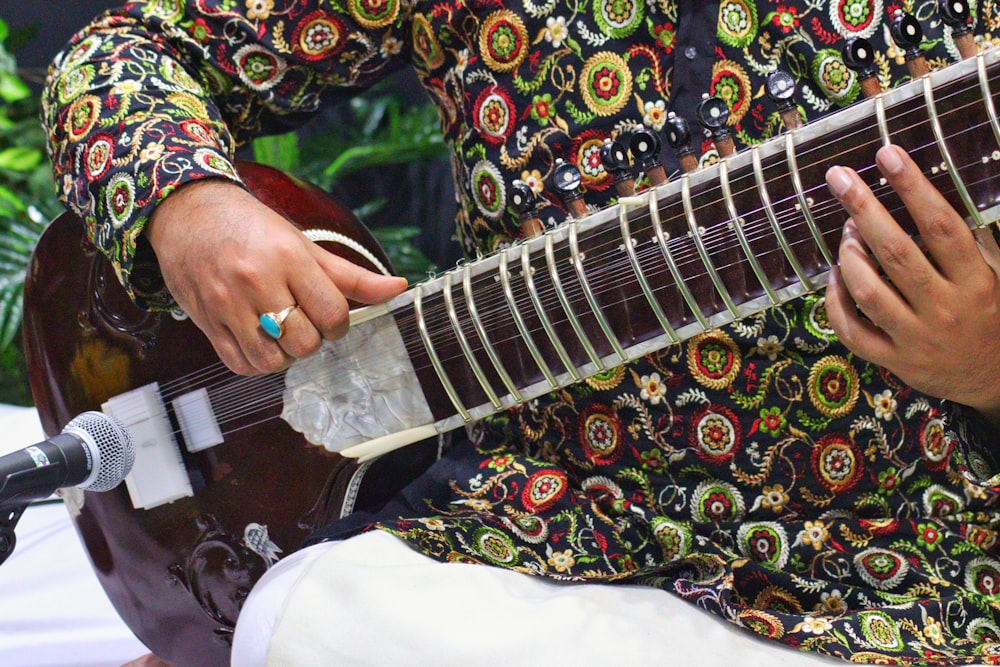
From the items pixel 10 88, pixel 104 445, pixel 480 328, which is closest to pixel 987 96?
pixel 480 328

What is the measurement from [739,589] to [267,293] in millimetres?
586

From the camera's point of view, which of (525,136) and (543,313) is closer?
(543,313)

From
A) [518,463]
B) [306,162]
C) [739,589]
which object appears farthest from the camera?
[306,162]

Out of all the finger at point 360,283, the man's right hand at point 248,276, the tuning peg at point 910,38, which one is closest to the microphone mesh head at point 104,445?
the man's right hand at point 248,276

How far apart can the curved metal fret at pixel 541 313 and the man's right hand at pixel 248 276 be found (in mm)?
151

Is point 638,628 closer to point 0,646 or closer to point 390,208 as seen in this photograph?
point 0,646

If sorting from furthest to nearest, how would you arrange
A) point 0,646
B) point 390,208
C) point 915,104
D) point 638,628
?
point 390,208 < point 0,646 < point 638,628 < point 915,104

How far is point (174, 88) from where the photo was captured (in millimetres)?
1162

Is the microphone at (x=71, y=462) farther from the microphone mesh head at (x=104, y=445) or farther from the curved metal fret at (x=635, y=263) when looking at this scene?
the curved metal fret at (x=635, y=263)

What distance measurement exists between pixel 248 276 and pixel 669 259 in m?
0.43

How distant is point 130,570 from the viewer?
1.23 metres

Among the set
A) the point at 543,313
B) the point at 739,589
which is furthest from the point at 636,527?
the point at 543,313

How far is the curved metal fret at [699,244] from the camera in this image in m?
0.86

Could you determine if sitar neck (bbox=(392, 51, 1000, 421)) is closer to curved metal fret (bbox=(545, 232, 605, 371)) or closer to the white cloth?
curved metal fret (bbox=(545, 232, 605, 371))
